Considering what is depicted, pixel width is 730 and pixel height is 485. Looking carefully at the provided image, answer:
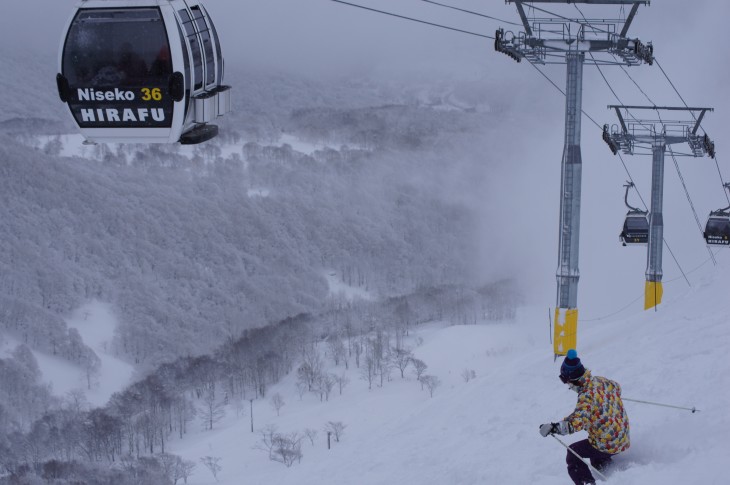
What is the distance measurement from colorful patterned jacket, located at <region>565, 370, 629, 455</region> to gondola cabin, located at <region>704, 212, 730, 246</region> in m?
19.8

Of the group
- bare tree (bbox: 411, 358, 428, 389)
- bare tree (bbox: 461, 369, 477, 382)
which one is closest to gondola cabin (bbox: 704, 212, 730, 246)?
bare tree (bbox: 461, 369, 477, 382)

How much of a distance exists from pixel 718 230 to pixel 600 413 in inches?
797

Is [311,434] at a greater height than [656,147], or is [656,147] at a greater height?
[656,147]

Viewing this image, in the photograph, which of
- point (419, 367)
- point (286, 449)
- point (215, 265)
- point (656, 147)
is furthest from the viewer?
point (215, 265)

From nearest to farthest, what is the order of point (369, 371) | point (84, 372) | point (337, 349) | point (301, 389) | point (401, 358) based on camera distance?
point (401, 358) < point (369, 371) < point (301, 389) < point (337, 349) < point (84, 372)

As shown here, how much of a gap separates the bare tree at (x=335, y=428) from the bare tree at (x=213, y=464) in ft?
16.8

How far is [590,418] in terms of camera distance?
7551 millimetres

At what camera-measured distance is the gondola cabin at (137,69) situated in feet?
27.0

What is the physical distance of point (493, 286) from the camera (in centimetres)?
10250

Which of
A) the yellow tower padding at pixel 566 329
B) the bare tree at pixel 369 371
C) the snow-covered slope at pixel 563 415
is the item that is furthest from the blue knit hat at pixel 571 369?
the bare tree at pixel 369 371

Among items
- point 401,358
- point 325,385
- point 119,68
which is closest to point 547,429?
point 119,68

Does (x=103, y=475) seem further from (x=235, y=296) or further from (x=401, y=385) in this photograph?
(x=235, y=296)

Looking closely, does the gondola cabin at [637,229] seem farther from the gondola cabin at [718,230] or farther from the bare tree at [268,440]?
the bare tree at [268,440]

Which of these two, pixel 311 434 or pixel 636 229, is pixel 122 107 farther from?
pixel 311 434
